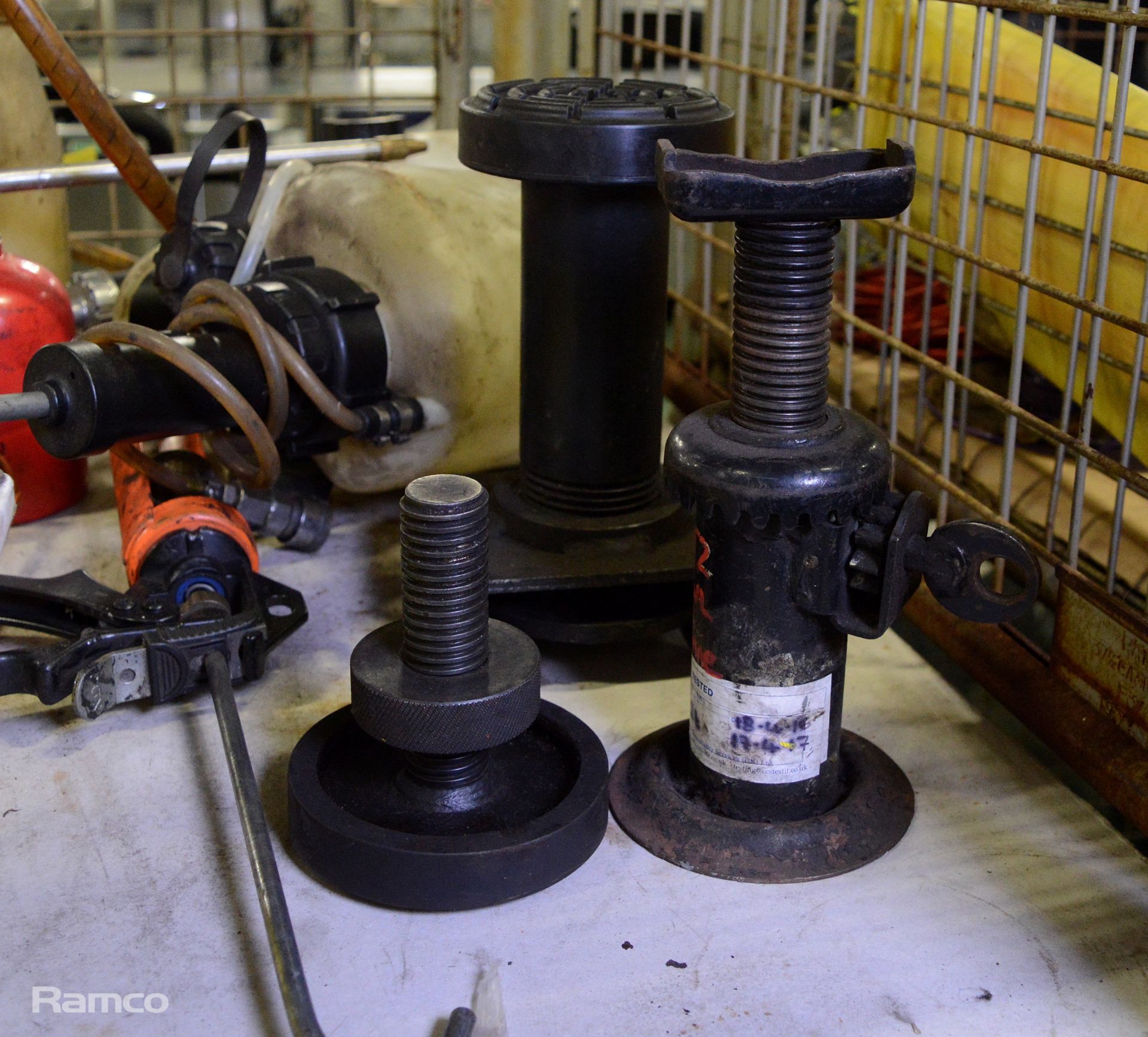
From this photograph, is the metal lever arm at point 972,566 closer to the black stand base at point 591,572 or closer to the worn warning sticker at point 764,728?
the worn warning sticker at point 764,728

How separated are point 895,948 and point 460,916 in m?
0.31

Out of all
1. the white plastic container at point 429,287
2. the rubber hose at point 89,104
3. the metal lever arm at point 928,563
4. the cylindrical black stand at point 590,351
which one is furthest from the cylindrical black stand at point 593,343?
the rubber hose at point 89,104

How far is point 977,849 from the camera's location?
39.8 inches

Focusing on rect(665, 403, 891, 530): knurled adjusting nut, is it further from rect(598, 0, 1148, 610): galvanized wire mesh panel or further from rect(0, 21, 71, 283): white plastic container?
rect(0, 21, 71, 283): white plastic container

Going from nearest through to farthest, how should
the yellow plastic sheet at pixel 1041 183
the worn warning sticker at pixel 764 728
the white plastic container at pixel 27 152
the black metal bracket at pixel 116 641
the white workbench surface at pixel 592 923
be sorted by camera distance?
1. the white workbench surface at pixel 592 923
2. the worn warning sticker at pixel 764 728
3. the black metal bracket at pixel 116 641
4. the yellow plastic sheet at pixel 1041 183
5. the white plastic container at pixel 27 152

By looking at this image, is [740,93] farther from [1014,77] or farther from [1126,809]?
[1126,809]

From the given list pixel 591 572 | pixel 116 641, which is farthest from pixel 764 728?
pixel 116 641

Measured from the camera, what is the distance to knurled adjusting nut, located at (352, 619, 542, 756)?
36.5 inches

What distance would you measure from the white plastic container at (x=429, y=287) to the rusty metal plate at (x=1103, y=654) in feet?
2.20

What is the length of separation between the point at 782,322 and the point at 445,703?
0.36 meters

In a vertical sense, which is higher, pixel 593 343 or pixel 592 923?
pixel 593 343

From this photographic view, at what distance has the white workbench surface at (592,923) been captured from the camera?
33.4 inches

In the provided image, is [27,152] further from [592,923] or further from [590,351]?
[592,923]

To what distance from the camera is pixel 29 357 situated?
145cm
